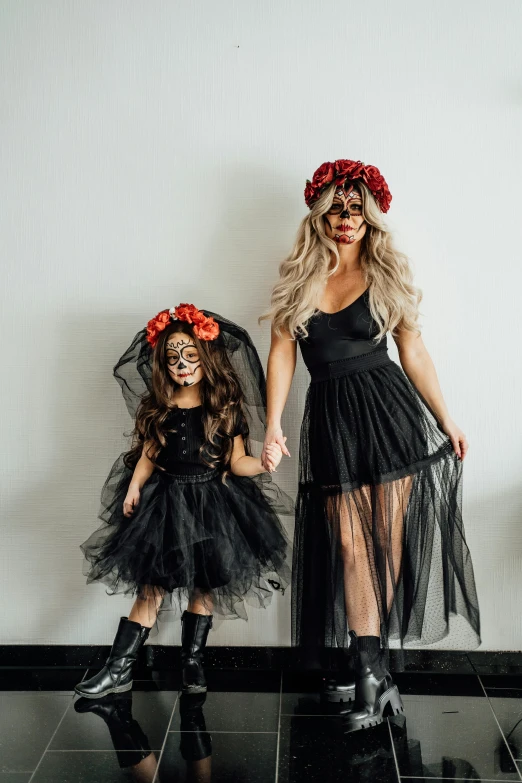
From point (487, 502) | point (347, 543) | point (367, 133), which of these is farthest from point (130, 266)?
point (487, 502)

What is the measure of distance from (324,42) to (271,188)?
510 mm

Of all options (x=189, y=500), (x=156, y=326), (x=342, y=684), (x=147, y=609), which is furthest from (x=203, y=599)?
(x=156, y=326)

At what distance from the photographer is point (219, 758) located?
2.17m

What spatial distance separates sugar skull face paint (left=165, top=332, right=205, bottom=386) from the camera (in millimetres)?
2465

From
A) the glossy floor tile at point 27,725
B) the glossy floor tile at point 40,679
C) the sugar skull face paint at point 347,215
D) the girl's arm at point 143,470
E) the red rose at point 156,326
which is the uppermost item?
the sugar skull face paint at point 347,215

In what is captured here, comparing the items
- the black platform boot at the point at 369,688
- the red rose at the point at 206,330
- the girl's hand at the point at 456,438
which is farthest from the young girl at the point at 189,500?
the girl's hand at the point at 456,438

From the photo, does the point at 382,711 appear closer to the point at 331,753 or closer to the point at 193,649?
the point at 331,753

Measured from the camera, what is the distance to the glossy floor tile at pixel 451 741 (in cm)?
210

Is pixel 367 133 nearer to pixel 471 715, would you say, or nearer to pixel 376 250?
pixel 376 250

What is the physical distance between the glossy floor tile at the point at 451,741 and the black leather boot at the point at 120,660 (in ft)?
2.73

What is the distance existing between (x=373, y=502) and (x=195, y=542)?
1.80 ft

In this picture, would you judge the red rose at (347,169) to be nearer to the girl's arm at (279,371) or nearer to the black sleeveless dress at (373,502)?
the black sleeveless dress at (373,502)

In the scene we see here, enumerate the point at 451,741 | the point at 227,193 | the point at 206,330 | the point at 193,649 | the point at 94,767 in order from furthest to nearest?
the point at 227,193
the point at 193,649
the point at 206,330
the point at 451,741
the point at 94,767

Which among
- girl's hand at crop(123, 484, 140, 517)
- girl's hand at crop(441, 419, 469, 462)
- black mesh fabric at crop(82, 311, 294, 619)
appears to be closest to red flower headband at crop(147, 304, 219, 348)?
black mesh fabric at crop(82, 311, 294, 619)
